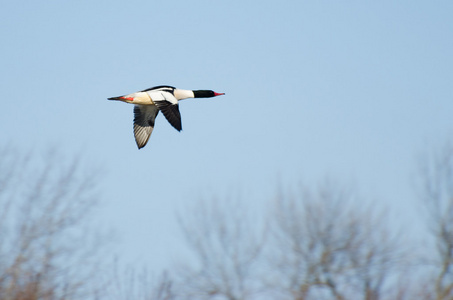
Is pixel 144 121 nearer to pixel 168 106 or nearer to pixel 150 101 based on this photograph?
pixel 150 101

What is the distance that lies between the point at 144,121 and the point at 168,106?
2.01 m

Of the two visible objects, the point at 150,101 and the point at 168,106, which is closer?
the point at 168,106

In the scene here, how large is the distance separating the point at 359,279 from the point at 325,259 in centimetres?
154

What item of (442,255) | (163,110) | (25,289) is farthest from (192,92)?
(442,255)

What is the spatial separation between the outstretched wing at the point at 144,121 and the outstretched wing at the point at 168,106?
97 cm

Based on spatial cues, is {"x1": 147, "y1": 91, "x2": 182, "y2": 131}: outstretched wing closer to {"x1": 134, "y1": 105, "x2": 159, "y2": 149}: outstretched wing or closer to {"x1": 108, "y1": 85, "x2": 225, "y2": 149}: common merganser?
{"x1": 108, "y1": 85, "x2": 225, "y2": 149}: common merganser

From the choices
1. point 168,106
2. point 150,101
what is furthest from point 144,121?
point 168,106

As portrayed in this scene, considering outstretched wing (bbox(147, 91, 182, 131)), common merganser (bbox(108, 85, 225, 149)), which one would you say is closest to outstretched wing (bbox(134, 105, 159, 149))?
common merganser (bbox(108, 85, 225, 149))

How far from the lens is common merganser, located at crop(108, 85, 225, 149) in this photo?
14.8 m

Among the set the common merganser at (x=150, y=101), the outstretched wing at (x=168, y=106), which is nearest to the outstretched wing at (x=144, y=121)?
the common merganser at (x=150, y=101)

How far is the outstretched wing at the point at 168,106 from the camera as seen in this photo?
1394 cm


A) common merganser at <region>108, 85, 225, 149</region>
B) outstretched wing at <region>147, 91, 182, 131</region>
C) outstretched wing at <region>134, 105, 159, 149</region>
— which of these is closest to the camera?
outstretched wing at <region>147, 91, 182, 131</region>

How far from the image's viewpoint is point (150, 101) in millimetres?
15609

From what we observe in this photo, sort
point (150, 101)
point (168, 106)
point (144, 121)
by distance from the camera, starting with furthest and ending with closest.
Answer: point (144, 121), point (150, 101), point (168, 106)
